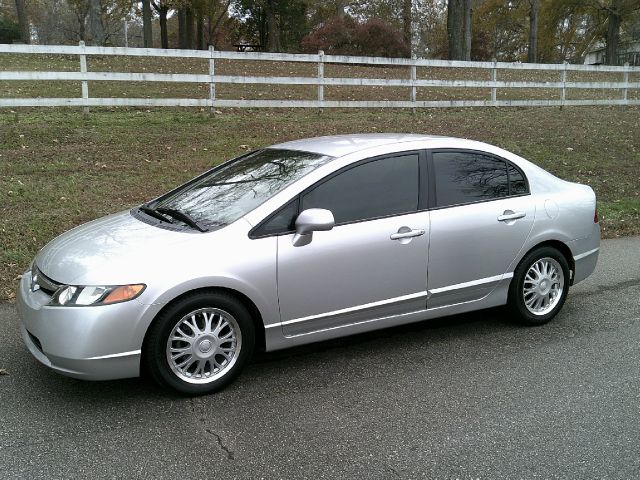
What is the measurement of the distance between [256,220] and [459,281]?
5.49ft

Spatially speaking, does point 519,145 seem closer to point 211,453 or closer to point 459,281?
point 459,281

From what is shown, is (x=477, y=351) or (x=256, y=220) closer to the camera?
(x=256, y=220)

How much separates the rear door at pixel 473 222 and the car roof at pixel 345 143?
34 cm

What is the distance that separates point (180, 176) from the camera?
9.23 metres

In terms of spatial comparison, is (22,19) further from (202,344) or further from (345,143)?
(202,344)

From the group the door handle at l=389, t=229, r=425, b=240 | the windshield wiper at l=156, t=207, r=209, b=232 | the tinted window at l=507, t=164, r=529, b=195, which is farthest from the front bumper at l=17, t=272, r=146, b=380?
the tinted window at l=507, t=164, r=529, b=195

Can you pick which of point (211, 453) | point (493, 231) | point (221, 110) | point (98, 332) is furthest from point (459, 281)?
point (221, 110)

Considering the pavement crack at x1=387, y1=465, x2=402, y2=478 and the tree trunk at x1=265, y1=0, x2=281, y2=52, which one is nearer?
the pavement crack at x1=387, y1=465, x2=402, y2=478

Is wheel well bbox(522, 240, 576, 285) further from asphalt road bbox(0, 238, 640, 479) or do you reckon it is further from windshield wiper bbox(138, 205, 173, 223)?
windshield wiper bbox(138, 205, 173, 223)

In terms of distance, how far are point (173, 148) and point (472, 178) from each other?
686 cm

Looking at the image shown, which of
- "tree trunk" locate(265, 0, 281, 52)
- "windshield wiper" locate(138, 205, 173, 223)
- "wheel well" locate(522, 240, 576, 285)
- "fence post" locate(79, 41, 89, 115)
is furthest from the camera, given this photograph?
"tree trunk" locate(265, 0, 281, 52)

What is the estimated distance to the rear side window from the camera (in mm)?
4719

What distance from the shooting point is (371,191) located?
174 inches

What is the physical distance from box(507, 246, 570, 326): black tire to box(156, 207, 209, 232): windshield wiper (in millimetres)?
2549
